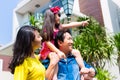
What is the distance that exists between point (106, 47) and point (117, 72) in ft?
7.93

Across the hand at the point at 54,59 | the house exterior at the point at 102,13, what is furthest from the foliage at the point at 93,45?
the hand at the point at 54,59

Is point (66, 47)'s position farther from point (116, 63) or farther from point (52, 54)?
point (116, 63)

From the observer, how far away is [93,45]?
730 centimetres

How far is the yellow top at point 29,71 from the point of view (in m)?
1.81

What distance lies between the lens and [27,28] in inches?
82.7

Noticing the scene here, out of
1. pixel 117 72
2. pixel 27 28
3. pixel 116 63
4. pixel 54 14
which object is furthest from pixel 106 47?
pixel 27 28

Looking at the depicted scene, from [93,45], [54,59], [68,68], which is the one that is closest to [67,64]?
[68,68]

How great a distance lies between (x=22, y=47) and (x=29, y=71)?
22 centimetres

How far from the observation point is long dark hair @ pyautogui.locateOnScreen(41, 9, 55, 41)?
8.01 ft

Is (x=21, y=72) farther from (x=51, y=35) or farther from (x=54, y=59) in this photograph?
(x=51, y=35)

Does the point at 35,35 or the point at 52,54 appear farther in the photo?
the point at 52,54

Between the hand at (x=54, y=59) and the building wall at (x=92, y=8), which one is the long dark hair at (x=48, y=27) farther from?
the building wall at (x=92, y=8)

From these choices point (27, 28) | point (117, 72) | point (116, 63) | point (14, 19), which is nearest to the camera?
point (27, 28)

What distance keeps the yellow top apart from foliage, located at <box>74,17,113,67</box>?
5221 millimetres
